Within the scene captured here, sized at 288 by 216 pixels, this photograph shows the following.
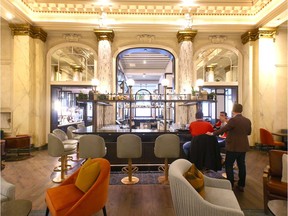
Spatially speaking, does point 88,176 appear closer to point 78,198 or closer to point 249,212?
point 78,198

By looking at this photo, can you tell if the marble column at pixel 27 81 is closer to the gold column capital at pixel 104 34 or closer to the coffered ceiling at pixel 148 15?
the coffered ceiling at pixel 148 15

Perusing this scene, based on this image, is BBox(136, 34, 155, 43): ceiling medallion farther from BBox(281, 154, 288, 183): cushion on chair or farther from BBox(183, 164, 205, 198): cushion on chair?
BBox(183, 164, 205, 198): cushion on chair

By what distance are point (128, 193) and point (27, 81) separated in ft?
17.9

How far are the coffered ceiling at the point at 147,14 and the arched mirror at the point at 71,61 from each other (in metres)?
0.99

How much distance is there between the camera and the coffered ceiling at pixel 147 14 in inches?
266

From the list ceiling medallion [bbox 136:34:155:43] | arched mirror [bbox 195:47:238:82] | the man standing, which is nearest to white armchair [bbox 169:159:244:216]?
the man standing

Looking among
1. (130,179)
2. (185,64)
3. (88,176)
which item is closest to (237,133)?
(130,179)

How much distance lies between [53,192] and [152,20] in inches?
263

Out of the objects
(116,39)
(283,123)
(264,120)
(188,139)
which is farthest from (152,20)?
(283,123)

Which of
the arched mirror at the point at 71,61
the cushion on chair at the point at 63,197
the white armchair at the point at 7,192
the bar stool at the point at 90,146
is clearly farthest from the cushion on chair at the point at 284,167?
the arched mirror at the point at 71,61

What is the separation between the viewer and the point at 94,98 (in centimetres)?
488

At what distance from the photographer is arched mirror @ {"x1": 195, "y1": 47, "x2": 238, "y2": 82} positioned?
8259mm

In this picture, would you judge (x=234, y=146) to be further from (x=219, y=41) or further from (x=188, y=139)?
(x=219, y=41)

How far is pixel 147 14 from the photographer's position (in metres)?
7.42
